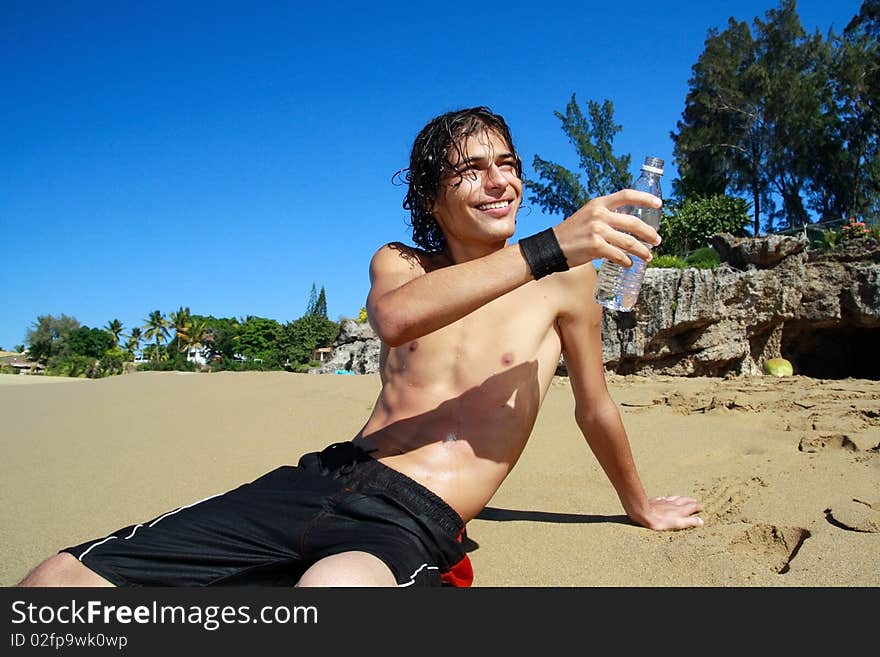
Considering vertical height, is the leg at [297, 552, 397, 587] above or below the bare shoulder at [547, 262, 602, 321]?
below

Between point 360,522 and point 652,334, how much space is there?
752 cm

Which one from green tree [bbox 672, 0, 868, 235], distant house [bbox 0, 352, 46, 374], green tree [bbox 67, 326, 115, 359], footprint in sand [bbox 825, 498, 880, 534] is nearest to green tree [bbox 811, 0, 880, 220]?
green tree [bbox 672, 0, 868, 235]

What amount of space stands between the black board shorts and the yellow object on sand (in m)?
8.24

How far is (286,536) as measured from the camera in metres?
1.66

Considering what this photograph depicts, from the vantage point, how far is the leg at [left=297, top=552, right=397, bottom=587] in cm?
132

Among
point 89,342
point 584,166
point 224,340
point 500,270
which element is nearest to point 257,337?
point 224,340

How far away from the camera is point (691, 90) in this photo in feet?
92.8

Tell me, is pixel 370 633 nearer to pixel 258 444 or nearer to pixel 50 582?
pixel 50 582

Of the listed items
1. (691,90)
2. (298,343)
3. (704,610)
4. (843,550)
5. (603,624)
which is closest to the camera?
(603,624)

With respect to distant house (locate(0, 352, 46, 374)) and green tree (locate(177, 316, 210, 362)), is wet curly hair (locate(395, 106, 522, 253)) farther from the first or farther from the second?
green tree (locate(177, 316, 210, 362))

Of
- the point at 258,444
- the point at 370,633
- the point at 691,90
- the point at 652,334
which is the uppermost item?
the point at 691,90

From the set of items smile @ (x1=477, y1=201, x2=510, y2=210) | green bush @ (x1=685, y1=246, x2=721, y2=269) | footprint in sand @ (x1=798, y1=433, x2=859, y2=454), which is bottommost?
footprint in sand @ (x1=798, y1=433, x2=859, y2=454)

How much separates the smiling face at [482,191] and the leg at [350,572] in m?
1.12

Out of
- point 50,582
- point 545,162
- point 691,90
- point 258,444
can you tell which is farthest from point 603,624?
point 691,90
